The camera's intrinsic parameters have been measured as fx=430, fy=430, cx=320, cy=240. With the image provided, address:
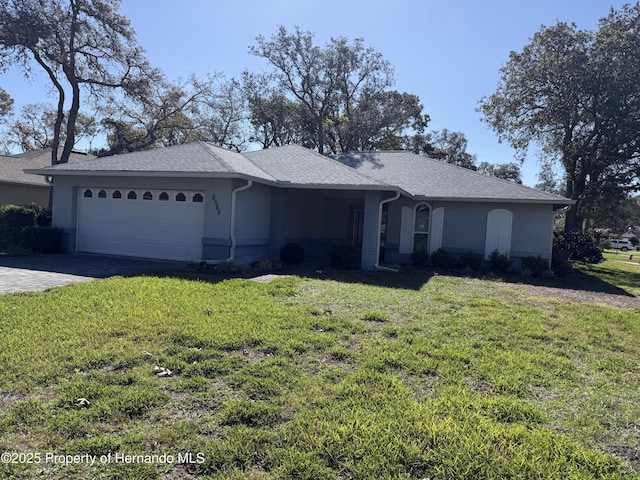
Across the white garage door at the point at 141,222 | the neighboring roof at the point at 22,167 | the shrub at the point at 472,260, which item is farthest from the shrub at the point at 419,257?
the neighboring roof at the point at 22,167

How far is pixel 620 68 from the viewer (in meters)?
21.5

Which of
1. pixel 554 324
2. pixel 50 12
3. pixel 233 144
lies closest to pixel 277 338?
pixel 554 324

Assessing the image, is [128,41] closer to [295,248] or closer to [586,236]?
[295,248]

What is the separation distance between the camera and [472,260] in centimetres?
1497

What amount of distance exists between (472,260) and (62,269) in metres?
12.5

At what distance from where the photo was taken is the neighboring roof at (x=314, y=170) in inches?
494

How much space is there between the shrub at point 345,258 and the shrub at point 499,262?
5010 millimetres

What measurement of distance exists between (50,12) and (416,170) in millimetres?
19580

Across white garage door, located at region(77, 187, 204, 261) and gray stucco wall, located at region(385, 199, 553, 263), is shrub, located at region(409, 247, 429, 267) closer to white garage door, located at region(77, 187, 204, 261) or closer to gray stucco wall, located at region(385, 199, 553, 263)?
gray stucco wall, located at region(385, 199, 553, 263)

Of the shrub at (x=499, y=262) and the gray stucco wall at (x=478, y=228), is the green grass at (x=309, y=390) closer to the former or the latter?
the shrub at (x=499, y=262)

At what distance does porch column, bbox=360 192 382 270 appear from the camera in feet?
42.8

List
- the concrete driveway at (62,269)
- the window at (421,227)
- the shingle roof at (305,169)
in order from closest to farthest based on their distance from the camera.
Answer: the concrete driveway at (62,269), the shingle roof at (305,169), the window at (421,227)

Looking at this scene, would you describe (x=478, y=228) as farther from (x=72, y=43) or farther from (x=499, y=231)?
(x=72, y=43)

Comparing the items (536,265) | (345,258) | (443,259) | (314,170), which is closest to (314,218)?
(314,170)
